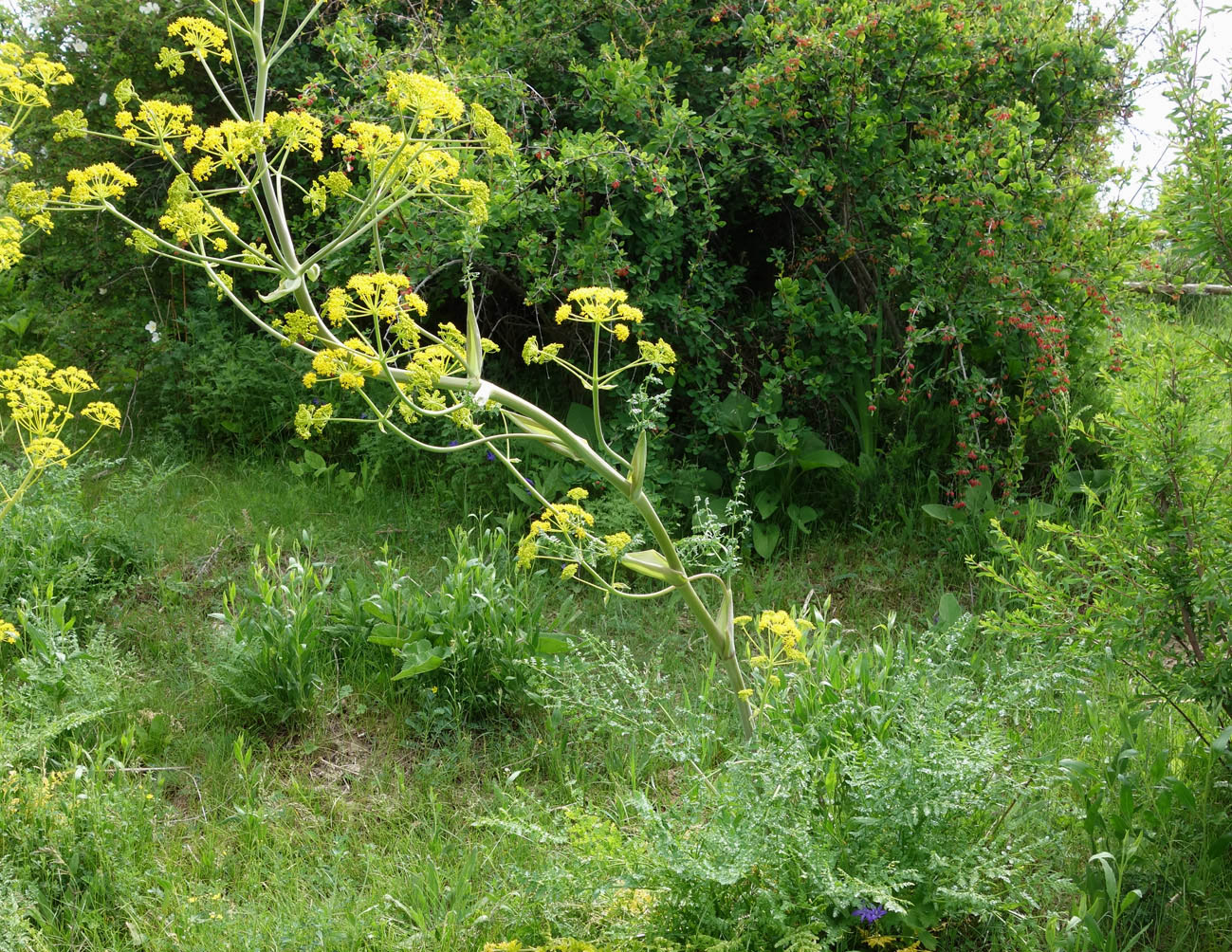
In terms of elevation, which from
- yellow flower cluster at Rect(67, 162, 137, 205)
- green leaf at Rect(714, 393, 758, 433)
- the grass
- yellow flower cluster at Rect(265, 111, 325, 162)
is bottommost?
the grass

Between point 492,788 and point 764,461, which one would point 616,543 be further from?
point 764,461

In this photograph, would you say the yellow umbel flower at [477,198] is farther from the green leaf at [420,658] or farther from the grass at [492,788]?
the green leaf at [420,658]

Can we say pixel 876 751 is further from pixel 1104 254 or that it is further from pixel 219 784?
pixel 1104 254

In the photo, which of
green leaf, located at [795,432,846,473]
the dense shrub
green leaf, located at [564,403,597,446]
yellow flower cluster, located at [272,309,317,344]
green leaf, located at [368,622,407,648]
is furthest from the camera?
green leaf, located at [564,403,597,446]

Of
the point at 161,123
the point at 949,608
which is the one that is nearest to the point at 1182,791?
the point at 949,608

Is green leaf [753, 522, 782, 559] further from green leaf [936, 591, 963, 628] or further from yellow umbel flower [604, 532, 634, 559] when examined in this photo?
yellow umbel flower [604, 532, 634, 559]

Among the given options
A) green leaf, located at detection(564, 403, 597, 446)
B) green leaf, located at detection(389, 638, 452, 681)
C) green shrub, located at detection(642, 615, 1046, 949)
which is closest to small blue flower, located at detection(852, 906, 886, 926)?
green shrub, located at detection(642, 615, 1046, 949)

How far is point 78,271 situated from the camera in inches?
220

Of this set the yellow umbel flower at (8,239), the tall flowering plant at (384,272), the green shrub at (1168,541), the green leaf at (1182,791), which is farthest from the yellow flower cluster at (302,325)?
the green leaf at (1182,791)

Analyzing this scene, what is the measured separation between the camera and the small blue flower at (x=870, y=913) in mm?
1983

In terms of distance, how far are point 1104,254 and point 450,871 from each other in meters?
3.20

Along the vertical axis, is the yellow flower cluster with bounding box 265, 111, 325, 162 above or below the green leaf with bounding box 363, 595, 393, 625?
above

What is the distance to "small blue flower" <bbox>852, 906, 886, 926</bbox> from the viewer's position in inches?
78.1

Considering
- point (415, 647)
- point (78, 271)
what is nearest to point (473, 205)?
point (415, 647)
